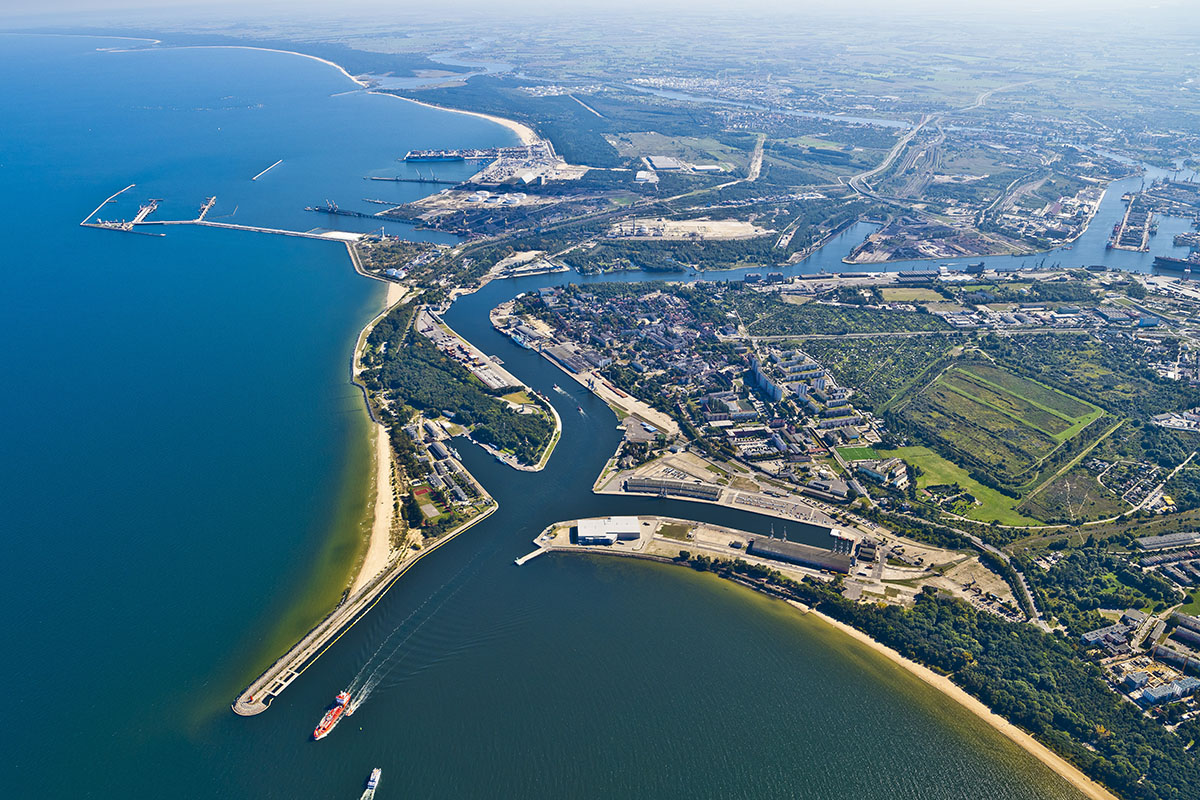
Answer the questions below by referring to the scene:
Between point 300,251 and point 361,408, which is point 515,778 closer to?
point 361,408

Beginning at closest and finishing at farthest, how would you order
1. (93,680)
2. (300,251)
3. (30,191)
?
(93,680), (300,251), (30,191)

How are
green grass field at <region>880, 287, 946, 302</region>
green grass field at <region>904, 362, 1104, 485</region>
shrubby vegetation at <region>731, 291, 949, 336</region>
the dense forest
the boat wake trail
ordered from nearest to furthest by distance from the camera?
1. the boat wake trail
2. green grass field at <region>904, 362, 1104, 485</region>
3. the dense forest
4. shrubby vegetation at <region>731, 291, 949, 336</region>
5. green grass field at <region>880, 287, 946, 302</region>

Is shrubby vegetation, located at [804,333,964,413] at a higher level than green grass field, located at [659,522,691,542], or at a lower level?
higher

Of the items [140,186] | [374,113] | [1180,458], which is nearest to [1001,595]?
[1180,458]

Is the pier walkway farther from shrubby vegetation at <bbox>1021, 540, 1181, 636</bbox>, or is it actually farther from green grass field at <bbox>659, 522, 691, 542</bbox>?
shrubby vegetation at <bbox>1021, 540, 1181, 636</bbox>

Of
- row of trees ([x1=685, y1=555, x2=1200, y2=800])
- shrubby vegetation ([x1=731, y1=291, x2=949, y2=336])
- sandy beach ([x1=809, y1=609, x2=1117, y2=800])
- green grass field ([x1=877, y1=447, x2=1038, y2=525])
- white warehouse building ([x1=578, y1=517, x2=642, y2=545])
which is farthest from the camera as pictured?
shrubby vegetation ([x1=731, y1=291, x2=949, y2=336])

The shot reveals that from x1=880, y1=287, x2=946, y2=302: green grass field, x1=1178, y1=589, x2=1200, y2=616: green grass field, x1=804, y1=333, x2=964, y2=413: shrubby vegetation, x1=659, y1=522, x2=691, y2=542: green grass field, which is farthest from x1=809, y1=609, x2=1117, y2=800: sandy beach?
x1=880, y1=287, x2=946, y2=302: green grass field
